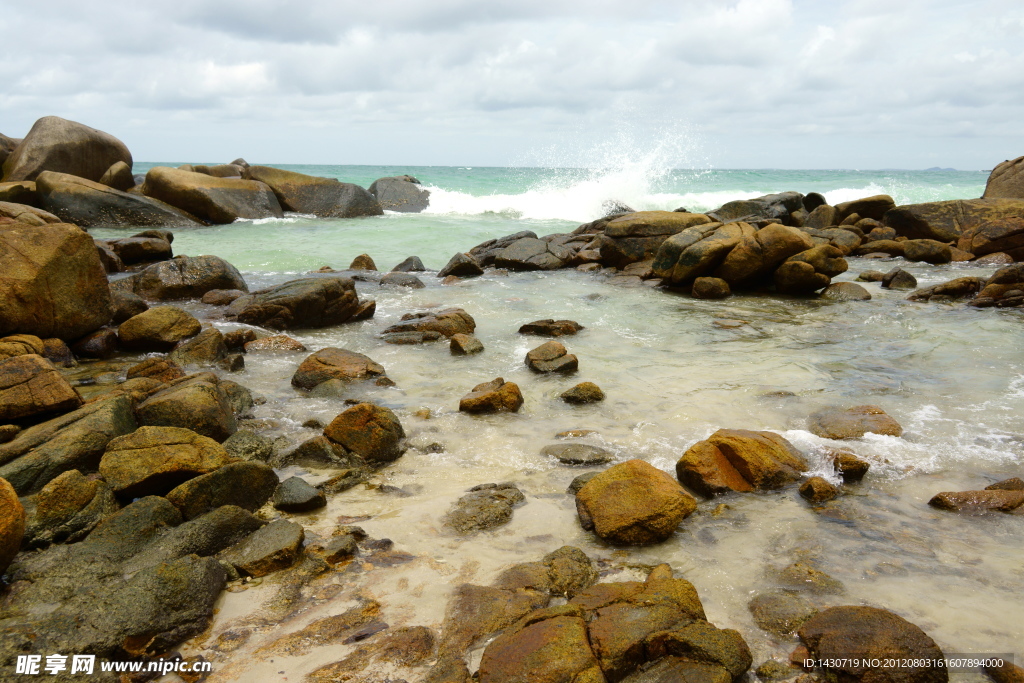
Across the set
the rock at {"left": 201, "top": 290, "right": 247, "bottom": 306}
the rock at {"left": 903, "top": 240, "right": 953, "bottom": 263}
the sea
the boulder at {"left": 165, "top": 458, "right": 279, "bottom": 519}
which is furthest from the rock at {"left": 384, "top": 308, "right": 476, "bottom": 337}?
the rock at {"left": 903, "top": 240, "right": 953, "bottom": 263}

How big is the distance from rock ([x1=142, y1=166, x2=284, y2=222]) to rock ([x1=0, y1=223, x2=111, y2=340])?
41.2 ft

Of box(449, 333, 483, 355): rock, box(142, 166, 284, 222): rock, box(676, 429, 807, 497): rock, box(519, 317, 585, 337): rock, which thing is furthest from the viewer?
box(142, 166, 284, 222): rock

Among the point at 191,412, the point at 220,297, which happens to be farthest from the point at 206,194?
the point at 191,412

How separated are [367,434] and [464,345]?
2844 millimetres

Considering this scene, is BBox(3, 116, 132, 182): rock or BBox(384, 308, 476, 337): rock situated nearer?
BBox(384, 308, 476, 337): rock

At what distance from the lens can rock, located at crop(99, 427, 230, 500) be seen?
3.40 metres

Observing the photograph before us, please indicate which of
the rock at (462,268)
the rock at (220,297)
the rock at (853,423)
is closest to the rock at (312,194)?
the rock at (462,268)

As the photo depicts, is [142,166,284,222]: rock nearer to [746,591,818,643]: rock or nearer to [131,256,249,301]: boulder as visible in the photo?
[131,256,249,301]: boulder

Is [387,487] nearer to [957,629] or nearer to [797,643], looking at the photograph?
[797,643]

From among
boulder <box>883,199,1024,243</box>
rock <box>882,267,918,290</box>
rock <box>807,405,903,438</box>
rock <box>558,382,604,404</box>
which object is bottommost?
rock <box>558,382,604,404</box>

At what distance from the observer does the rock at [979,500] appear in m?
3.54

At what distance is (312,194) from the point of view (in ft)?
69.8

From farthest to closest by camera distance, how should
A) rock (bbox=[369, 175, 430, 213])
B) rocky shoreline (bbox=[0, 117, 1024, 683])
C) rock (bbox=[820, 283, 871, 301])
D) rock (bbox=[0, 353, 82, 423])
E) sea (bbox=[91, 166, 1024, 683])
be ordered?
1. rock (bbox=[369, 175, 430, 213])
2. rock (bbox=[820, 283, 871, 301])
3. rock (bbox=[0, 353, 82, 423])
4. sea (bbox=[91, 166, 1024, 683])
5. rocky shoreline (bbox=[0, 117, 1024, 683])

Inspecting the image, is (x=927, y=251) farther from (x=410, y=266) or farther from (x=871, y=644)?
(x=871, y=644)
